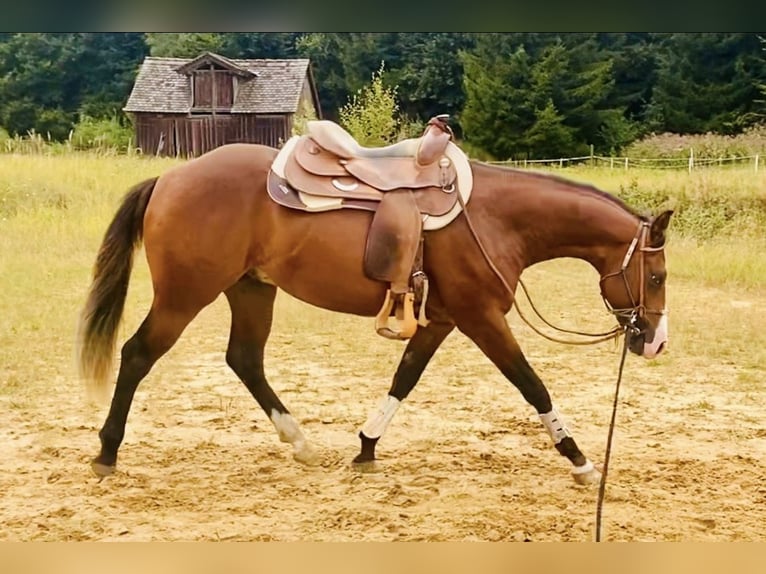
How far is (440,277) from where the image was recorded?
2744 mm

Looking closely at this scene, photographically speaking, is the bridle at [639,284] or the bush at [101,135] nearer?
the bridle at [639,284]

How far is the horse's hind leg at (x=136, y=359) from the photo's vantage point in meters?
2.81

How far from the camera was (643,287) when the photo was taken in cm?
273

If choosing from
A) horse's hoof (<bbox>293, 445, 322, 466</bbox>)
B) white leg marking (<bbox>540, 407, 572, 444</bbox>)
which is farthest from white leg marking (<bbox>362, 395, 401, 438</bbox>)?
white leg marking (<bbox>540, 407, 572, 444</bbox>)

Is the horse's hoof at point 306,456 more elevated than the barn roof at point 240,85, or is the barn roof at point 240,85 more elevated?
the barn roof at point 240,85

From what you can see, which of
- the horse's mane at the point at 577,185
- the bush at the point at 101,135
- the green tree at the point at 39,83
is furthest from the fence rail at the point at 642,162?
the green tree at the point at 39,83

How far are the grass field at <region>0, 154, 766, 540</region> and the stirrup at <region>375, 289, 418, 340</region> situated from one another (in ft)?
1.40

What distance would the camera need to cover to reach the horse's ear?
2.65 metres

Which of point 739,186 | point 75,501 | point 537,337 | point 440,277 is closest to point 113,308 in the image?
point 75,501

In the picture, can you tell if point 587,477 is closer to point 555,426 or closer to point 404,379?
point 555,426

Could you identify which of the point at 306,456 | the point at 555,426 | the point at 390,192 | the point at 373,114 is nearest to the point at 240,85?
the point at 373,114

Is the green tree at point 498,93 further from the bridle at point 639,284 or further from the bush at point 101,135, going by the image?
the bush at point 101,135

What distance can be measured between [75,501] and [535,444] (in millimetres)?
1660

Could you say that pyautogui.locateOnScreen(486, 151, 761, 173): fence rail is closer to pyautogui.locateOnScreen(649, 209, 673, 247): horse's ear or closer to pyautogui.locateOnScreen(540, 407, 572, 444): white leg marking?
pyautogui.locateOnScreen(649, 209, 673, 247): horse's ear
